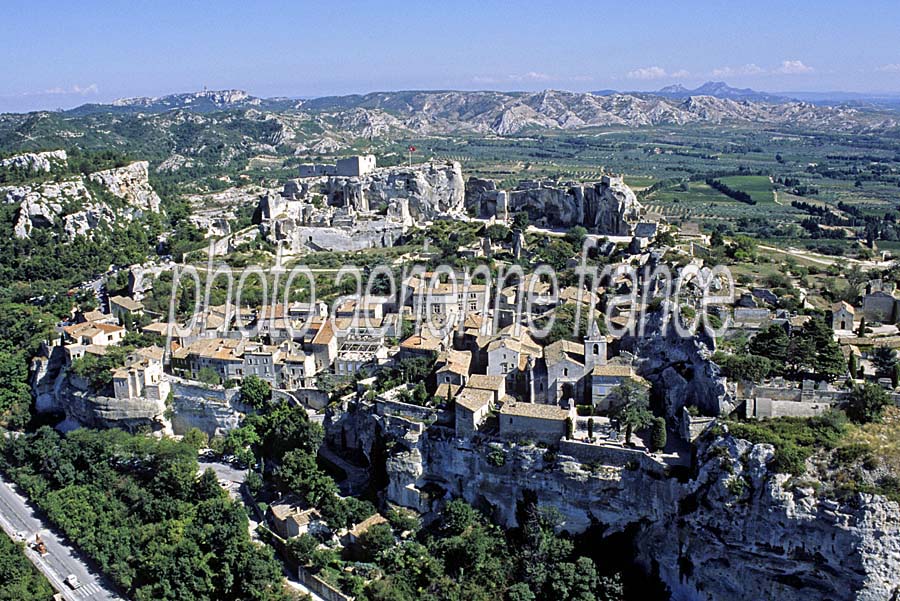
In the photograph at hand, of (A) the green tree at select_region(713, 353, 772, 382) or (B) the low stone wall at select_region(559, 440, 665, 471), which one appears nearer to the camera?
(B) the low stone wall at select_region(559, 440, 665, 471)

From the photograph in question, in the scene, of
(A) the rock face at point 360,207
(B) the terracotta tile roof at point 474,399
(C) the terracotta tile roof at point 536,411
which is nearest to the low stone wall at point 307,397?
(B) the terracotta tile roof at point 474,399

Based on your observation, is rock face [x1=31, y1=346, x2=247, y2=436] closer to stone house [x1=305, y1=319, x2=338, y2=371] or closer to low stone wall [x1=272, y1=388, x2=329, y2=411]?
low stone wall [x1=272, y1=388, x2=329, y2=411]

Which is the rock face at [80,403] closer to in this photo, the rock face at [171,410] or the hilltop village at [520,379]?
the rock face at [171,410]

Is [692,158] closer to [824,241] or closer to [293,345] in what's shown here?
[824,241]

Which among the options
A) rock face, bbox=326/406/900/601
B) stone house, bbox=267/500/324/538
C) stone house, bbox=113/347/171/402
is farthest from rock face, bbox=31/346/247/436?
rock face, bbox=326/406/900/601

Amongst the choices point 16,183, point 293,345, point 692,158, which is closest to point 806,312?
point 293,345

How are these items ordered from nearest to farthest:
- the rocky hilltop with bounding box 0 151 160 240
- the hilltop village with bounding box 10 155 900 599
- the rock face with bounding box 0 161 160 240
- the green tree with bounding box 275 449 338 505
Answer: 1. the hilltop village with bounding box 10 155 900 599
2. the green tree with bounding box 275 449 338 505
3. the rock face with bounding box 0 161 160 240
4. the rocky hilltop with bounding box 0 151 160 240
